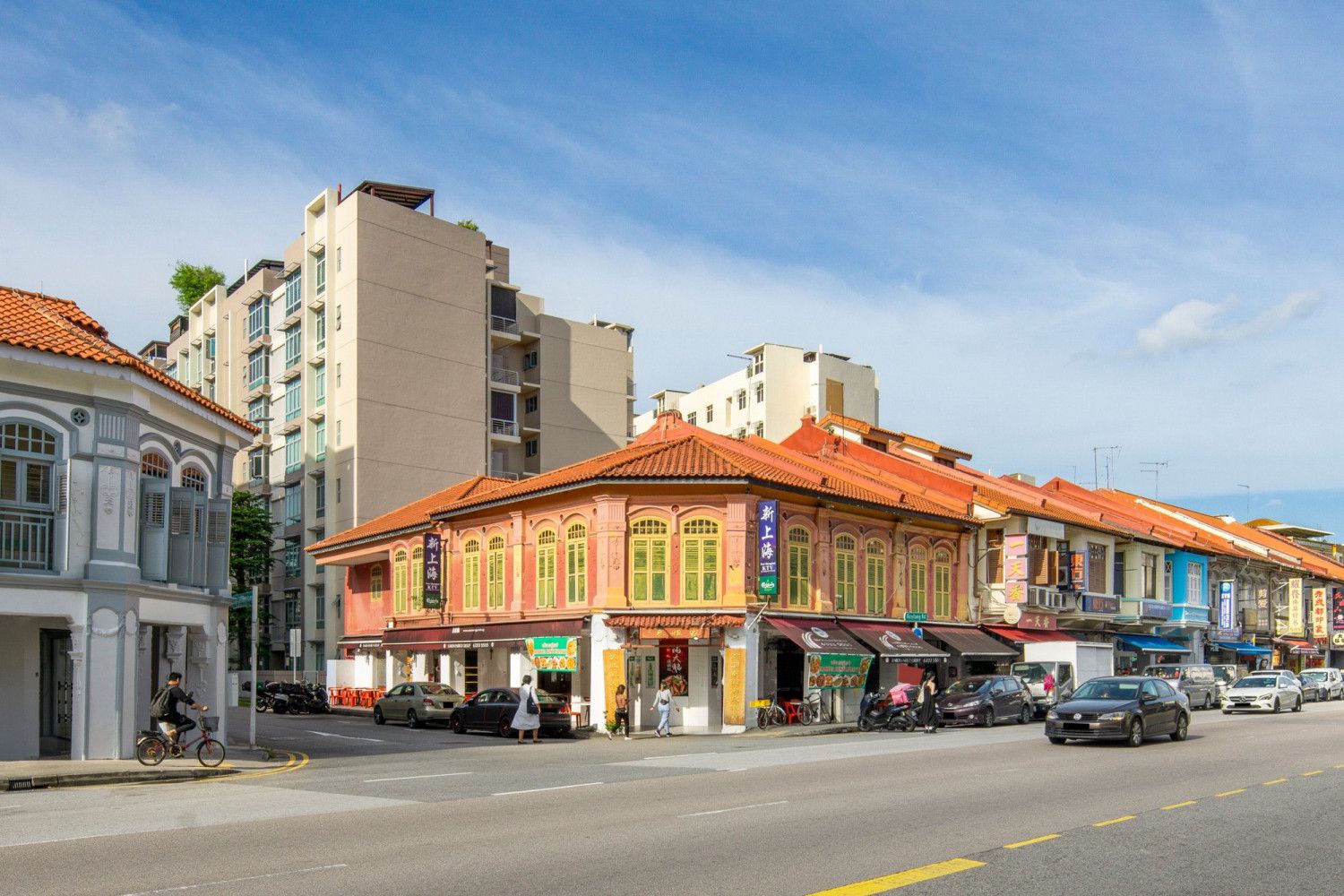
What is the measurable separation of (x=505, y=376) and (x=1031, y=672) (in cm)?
3725

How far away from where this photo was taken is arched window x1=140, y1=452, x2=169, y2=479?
81.4ft

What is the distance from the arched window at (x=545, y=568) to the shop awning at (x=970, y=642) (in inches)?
529

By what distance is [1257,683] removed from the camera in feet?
146

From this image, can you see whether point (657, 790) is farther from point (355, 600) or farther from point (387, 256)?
point (387, 256)

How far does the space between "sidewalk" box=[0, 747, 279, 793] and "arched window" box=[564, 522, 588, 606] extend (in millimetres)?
15255

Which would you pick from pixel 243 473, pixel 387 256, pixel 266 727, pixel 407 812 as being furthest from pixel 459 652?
pixel 243 473

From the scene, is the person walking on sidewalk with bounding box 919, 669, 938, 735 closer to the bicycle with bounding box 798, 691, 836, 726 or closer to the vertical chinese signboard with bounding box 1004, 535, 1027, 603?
the bicycle with bounding box 798, 691, 836, 726

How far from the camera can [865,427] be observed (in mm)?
54406

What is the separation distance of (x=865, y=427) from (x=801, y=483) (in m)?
15.9

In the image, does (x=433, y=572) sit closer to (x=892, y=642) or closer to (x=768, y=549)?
(x=768, y=549)

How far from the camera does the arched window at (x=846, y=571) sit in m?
40.3

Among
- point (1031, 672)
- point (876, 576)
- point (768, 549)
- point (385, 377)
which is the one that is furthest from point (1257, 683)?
point (385, 377)

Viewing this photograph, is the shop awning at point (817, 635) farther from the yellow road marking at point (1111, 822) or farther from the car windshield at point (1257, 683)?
the yellow road marking at point (1111, 822)

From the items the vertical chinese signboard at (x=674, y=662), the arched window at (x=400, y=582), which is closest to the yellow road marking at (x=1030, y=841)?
the vertical chinese signboard at (x=674, y=662)
